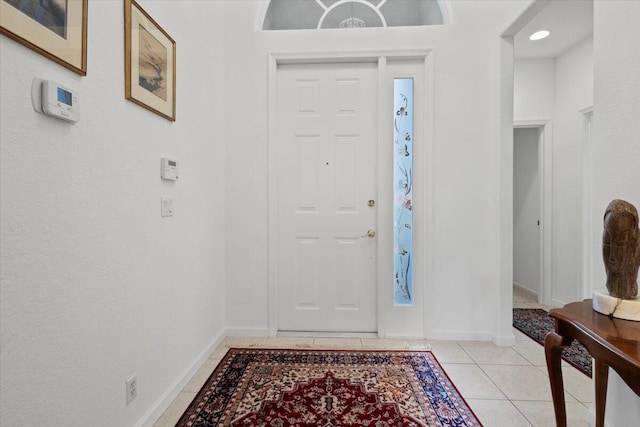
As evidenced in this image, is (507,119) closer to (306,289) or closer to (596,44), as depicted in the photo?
(596,44)

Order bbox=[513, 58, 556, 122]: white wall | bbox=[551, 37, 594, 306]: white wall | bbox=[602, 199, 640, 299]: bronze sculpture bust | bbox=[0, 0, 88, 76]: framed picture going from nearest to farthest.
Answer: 1. bbox=[0, 0, 88, 76]: framed picture
2. bbox=[602, 199, 640, 299]: bronze sculpture bust
3. bbox=[551, 37, 594, 306]: white wall
4. bbox=[513, 58, 556, 122]: white wall

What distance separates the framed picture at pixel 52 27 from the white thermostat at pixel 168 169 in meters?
0.58

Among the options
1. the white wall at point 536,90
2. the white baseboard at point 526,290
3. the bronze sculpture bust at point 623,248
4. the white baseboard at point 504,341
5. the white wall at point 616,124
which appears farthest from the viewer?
the white baseboard at point 526,290

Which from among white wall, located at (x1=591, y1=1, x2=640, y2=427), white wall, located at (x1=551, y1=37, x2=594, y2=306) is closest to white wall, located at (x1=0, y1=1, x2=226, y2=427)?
white wall, located at (x1=591, y1=1, x2=640, y2=427)

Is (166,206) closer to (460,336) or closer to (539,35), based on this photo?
(460,336)

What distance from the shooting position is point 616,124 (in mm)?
1372

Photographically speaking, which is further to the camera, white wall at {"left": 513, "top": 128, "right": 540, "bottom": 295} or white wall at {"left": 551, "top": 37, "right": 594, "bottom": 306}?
white wall at {"left": 513, "top": 128, "right": 540, "bottom": 295}

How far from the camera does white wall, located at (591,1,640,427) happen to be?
1292 millimetres

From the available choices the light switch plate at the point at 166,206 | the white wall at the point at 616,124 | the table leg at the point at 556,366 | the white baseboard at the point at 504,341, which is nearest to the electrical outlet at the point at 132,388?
the light switch plate at the point at 166,206

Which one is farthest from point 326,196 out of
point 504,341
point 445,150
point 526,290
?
point 526,290

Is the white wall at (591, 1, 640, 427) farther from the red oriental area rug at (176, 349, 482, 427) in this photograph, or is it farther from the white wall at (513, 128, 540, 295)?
the white wall at (513, 128, 540, 295)

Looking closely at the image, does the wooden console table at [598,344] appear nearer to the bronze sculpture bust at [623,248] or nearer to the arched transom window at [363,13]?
the bronze sculpture bust at [623,248]

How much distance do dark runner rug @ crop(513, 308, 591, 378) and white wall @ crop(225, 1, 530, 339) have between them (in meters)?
0.49

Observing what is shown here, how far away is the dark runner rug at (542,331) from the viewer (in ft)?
7.09
